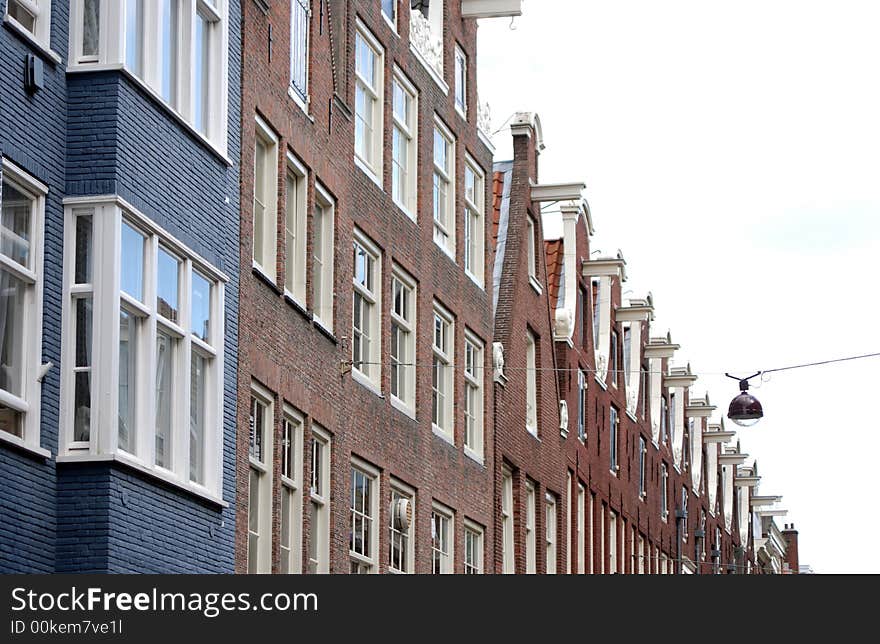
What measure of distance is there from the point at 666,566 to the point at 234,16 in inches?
1420

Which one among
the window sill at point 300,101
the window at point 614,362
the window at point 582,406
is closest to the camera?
the window sill at point 300,101

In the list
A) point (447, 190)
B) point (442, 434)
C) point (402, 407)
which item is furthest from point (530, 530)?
point (402, 407)

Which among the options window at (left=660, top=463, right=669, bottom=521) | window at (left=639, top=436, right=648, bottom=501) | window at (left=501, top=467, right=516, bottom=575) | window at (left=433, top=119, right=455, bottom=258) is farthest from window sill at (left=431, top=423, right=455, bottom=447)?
window at (left=660, top=463, right=669, bottom=521)

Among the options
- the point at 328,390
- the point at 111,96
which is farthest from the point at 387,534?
the point at 111,96

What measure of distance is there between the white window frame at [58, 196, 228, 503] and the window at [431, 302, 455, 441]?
37.4ft

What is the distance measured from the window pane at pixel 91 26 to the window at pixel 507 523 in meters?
18.9

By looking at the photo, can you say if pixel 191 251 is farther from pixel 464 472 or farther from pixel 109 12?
pixel 464 472

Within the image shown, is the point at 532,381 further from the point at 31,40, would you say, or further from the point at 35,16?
the point at 31,40

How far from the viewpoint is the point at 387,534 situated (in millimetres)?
28016

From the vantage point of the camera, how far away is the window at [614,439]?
4807 cm

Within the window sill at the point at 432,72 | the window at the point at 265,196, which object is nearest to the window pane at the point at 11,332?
the window at the point at 265,196

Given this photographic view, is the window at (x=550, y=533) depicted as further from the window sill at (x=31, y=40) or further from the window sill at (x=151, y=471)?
the window sill at (x=31, y=40)

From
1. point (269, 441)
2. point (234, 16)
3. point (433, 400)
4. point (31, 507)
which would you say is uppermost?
point (234, 16)

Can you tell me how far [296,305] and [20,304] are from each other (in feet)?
24.3
